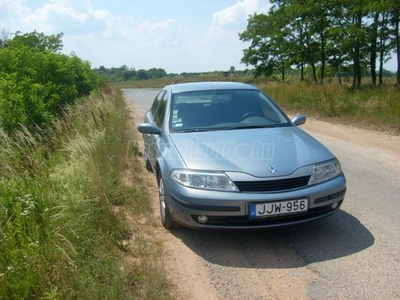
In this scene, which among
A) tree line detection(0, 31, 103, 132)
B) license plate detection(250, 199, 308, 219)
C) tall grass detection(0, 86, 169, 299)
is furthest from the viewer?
tree line detection(0, 31, 103, 132)

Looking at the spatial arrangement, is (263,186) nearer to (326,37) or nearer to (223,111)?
(223,111)

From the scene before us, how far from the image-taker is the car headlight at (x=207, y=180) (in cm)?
348

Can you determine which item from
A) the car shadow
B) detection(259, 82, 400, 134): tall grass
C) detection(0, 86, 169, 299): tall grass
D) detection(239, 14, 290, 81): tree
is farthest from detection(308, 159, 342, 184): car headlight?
detection(239, 14, 290, 81): tree

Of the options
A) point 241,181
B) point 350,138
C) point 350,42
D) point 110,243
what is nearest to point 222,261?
point 241,181

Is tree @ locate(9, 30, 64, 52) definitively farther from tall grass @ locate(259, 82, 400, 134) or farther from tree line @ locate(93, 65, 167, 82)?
tree line @ locate(93, 65, 167, 82)

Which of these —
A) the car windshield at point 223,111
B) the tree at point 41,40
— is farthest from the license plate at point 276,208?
the tree at point 41,40

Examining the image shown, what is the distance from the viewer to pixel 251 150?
3.88 meters

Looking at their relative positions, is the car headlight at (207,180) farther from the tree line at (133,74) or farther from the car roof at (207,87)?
the tree line at (133,74)

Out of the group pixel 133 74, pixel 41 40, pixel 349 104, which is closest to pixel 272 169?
pixel 349 104

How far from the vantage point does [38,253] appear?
121 inches

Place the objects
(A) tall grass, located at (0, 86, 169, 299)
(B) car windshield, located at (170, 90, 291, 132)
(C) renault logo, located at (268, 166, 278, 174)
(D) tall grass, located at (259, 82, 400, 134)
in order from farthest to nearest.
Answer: (D) tall grass, located at (259, 82, 400, 134)
(B) car windshield, located at (170, 90, 291, 132)
(C) renault logo, located at (268, 166, 278, 174)
(A) tall grass, located at (0, 86, 169, 299)

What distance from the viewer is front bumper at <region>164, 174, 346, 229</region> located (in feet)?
11.2

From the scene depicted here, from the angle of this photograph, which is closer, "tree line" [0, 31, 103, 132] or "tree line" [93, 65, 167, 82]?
"tree line" [0, 31, 103, 132]

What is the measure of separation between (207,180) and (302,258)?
1.12 meters
